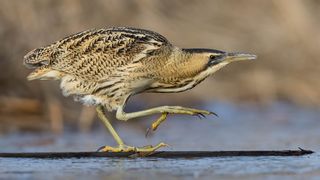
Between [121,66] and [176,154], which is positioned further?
[121,66]

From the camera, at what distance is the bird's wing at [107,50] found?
26.9 feet

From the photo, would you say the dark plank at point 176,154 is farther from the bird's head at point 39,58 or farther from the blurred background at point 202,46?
the blurred background at point 202,46

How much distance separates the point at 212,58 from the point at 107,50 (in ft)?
3.01

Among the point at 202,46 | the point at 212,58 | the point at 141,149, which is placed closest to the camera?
the point at 141,149

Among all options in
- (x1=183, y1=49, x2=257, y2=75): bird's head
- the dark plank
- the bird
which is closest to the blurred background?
the bird

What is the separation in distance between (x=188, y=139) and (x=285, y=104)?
331 centimetres

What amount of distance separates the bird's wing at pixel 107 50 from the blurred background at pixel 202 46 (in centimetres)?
196

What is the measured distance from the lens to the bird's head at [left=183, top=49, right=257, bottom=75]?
7.80 m

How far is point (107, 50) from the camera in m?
8.24

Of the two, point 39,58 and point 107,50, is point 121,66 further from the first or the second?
point 39,58

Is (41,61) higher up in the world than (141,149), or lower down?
higher up

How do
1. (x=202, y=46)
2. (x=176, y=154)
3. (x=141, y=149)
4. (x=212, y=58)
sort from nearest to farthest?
(x=176, y=154), (x=141, y=149), (x=212, y=58), (x=202, y=46)

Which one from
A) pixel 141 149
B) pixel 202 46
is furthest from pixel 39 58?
pixel 202 46

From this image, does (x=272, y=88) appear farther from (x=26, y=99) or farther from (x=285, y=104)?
(x=26, y=99)
